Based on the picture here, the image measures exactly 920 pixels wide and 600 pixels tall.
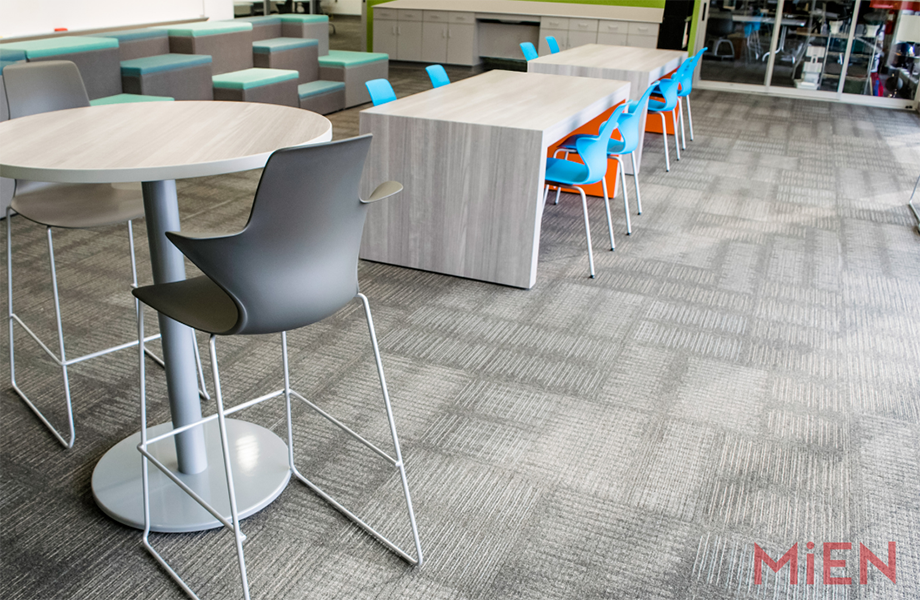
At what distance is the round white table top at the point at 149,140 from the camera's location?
156 centimetres

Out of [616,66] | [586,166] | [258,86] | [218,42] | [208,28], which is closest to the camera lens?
[586,166]

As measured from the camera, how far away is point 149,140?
1.81m

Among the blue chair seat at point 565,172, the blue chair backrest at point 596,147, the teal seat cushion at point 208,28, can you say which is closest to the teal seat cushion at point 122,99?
the teal seat cushion at point 208,28

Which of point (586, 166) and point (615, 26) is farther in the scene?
point (615, 26)

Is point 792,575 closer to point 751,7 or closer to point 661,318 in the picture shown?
point 661,318

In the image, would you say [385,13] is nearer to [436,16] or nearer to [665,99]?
[436,16]

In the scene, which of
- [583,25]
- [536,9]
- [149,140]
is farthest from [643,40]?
[149,140]

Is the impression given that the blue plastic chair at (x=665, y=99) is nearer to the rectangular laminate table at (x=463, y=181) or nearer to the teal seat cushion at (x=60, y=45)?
the rectangular laminate table at (x=463, y=181)

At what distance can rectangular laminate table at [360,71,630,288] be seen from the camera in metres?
3.42

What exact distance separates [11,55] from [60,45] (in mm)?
625

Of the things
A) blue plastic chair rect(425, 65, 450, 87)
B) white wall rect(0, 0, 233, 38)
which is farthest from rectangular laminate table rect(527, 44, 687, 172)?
white wall rect(0, 0, 233, 38)

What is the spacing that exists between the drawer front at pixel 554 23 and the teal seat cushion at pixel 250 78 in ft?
16.4

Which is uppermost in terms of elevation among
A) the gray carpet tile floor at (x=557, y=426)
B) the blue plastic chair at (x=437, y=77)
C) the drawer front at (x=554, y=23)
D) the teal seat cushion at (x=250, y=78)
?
the drawer front at (x=554, y=23)

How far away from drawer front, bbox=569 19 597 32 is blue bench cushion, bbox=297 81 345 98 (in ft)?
14.0
